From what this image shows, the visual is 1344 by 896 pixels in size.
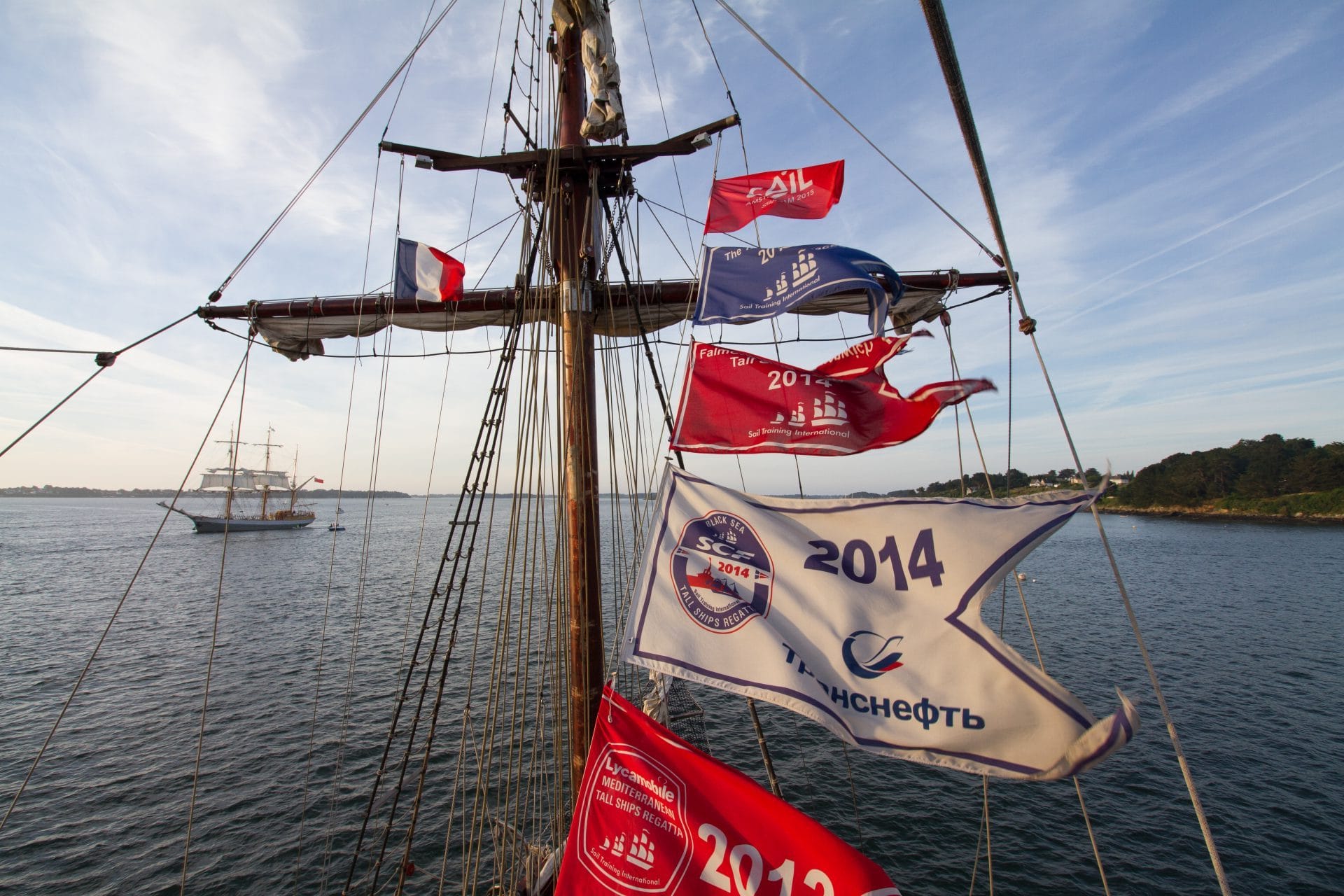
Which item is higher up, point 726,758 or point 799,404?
point 799,404

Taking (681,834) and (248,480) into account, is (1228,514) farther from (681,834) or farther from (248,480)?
(248,480)

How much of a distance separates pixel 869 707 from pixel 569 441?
13.4 ft

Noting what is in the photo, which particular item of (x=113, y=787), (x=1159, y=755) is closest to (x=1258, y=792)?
(x=1159, y=755)

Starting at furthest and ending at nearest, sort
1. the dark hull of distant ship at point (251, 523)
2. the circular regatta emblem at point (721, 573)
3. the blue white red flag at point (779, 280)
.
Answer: the dark hull of distant ship at point (251, 523), the blue white red flag at point (779, 280), the circular regatta emblem at point (721, 573)

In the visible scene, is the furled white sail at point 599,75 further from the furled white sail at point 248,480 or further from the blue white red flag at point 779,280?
the furled white sail at point 248,480

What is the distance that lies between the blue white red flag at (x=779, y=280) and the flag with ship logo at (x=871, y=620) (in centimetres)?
197

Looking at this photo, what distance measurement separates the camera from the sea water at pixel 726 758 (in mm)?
11555

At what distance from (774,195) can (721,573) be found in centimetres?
469

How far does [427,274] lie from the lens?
900cm

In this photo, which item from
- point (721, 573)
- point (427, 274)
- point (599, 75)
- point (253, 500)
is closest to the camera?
point (721, 573)

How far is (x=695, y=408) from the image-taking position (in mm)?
4914

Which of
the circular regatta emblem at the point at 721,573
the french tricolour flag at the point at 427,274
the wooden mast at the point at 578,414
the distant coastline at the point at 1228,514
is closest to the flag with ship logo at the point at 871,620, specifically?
the circular regatta emblem at the point at 721,573

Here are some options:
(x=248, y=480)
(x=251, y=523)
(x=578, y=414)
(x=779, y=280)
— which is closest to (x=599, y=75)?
(x=779, y=280)

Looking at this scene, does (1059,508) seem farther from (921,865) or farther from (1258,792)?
(1258,792)
